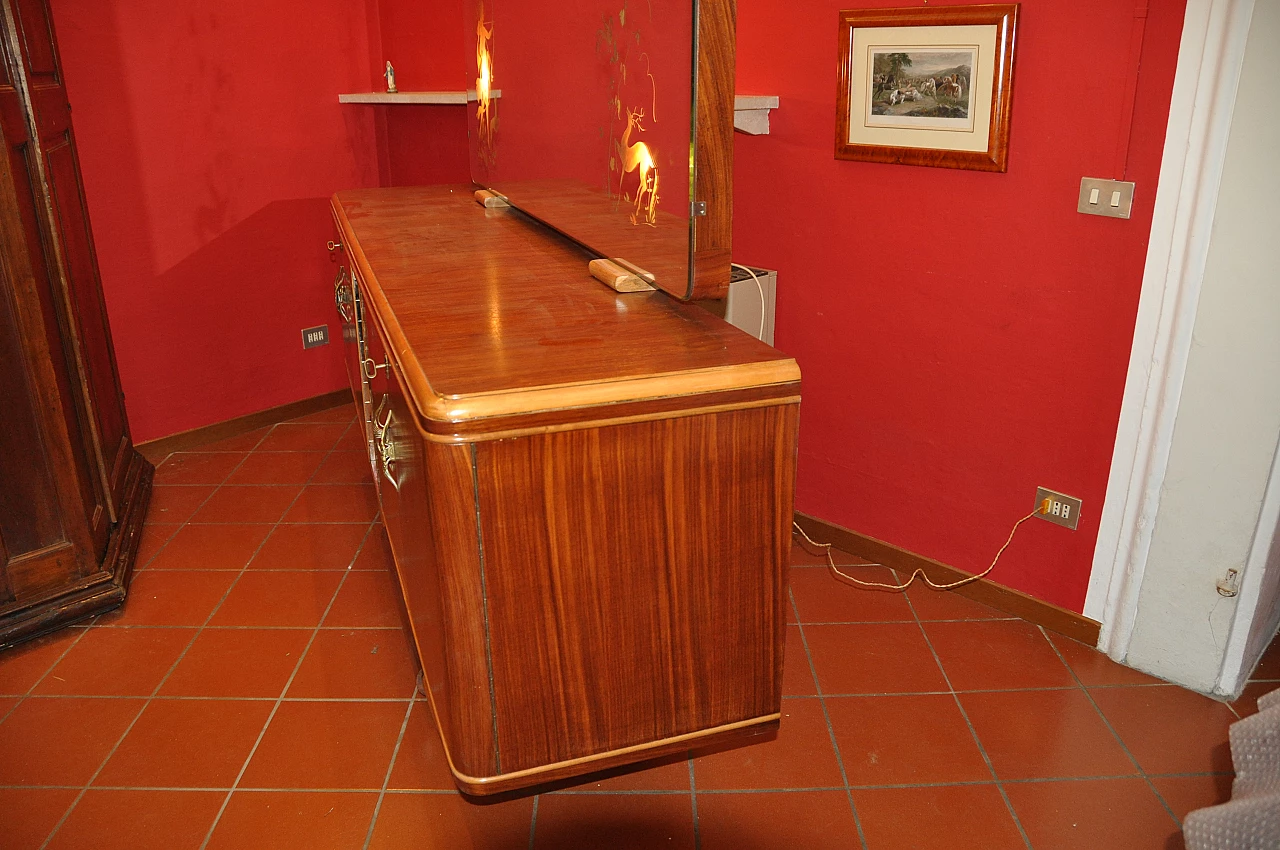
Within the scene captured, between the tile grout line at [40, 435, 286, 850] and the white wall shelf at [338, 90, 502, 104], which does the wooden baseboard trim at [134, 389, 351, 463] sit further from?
the white wall shelf at [338, 90, 502, 104]

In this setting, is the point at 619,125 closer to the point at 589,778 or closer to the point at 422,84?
the point at 589,778

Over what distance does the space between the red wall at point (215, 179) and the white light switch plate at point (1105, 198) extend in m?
2.96

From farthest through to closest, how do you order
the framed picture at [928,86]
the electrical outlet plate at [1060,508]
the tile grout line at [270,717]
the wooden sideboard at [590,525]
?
1. the electrical outlet plate at [1060,508]
2. the framed picture at [928,86]
3. the tile grout line at [270,717]
4. the wooden sideboard at [590,525]

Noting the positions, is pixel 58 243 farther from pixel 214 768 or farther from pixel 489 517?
pixel 489 517

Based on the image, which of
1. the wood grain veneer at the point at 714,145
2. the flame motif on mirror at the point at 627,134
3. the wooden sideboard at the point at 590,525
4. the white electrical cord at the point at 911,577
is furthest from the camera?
the white electrical cord at the point at 911,577

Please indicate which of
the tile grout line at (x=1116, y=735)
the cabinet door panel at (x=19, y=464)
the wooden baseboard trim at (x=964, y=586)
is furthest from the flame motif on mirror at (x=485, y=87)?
the tile grout line at (x=1116, y=735)

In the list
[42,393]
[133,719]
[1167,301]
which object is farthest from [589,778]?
[42,393]

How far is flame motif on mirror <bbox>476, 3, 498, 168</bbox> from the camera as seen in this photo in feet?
9.17

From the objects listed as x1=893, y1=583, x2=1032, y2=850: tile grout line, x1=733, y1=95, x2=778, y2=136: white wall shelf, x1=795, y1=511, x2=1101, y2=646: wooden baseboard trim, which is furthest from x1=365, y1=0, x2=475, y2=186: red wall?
x1=893, y1=583, x2=1032, y2=850: tile grout line

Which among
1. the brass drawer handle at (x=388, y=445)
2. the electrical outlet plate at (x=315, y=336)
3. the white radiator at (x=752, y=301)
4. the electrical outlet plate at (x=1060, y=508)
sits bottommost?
the electrical outlet plate at (x=1060, y=508)

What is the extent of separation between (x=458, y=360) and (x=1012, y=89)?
151cm

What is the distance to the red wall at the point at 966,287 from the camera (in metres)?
2.11

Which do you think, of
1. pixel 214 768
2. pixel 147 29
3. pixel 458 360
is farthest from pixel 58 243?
pixel 458 360

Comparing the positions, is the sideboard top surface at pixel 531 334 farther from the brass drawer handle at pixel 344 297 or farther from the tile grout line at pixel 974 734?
the tile grout line at pixel 974 734
